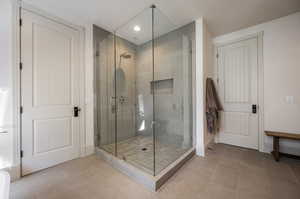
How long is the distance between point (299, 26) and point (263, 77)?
0.95 m

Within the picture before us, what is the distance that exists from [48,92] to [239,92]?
147 inches

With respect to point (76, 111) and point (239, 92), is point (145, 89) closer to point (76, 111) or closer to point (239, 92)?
point (76, 111)

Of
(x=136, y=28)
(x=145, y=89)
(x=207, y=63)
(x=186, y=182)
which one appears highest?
(x=136, y=28)

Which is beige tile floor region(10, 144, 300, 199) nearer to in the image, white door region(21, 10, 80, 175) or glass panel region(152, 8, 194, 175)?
white door region(21, 10, 80, 175)

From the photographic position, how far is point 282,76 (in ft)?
7.52

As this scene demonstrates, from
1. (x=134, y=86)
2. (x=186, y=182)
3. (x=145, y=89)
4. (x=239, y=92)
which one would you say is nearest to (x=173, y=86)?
(x=145, y=89)

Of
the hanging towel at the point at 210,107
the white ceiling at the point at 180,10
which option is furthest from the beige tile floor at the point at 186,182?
the white ceiling at the point at 180,10

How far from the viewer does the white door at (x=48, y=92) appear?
6.13 feet

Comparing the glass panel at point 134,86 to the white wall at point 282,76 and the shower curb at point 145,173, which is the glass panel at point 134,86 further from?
the white wall at point 282,76

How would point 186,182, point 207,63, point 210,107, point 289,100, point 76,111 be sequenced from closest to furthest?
point 186,182 → point 289,100 → point 76,111 → point 210,107 → point 207,63

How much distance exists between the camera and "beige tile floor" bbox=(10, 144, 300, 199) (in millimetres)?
1392

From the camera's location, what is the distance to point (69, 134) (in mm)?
2291

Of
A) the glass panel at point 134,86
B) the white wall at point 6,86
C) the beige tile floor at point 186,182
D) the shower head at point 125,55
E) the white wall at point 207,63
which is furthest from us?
the shower head at point 125,55

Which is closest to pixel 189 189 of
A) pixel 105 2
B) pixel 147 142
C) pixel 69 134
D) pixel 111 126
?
pixel 147 142
